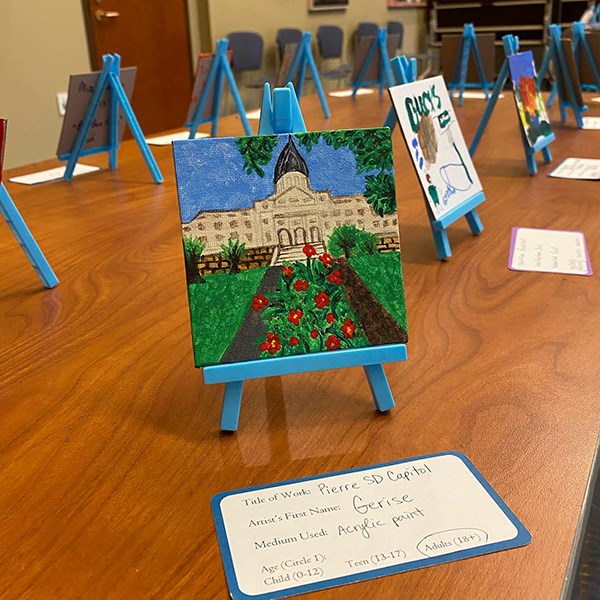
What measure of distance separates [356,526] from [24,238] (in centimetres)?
73

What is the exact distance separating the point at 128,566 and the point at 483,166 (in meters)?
1.55

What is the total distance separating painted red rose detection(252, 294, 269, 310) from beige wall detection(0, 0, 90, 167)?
3.11m

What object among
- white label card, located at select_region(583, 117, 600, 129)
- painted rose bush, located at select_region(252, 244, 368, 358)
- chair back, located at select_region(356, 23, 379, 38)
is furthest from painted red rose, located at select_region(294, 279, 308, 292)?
chair back, located at select_region(356, 23, 379, 38)

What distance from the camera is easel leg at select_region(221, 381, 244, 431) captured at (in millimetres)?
659

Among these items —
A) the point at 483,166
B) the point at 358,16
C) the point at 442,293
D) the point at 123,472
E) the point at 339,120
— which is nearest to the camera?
the point at 123,472

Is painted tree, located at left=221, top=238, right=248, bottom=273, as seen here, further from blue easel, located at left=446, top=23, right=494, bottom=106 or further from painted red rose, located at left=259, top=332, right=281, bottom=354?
blue easel, located at left=446, top=23, right=494, bottom=106

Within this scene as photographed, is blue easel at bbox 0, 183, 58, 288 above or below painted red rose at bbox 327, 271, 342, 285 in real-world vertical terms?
below

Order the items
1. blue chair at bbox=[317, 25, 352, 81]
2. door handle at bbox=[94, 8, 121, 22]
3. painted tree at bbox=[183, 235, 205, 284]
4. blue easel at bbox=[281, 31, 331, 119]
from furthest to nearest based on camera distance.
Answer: blue chair at bbox=[317, 25, 352, 81]
door handle at bbox=[94, 8, 121, 22]
blue easel at bbox=[281, 31, 331, 119]
painted tree at bbox=[183, 235, 205, 284]

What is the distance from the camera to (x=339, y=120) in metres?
2.49

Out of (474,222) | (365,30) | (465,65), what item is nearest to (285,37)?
(365,30)

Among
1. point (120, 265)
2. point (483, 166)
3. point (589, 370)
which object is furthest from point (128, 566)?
point (483, 166)

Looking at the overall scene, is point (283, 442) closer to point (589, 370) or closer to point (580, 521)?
point (580, 521)

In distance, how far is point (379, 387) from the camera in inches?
27.3

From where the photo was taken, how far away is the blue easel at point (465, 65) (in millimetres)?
2902
